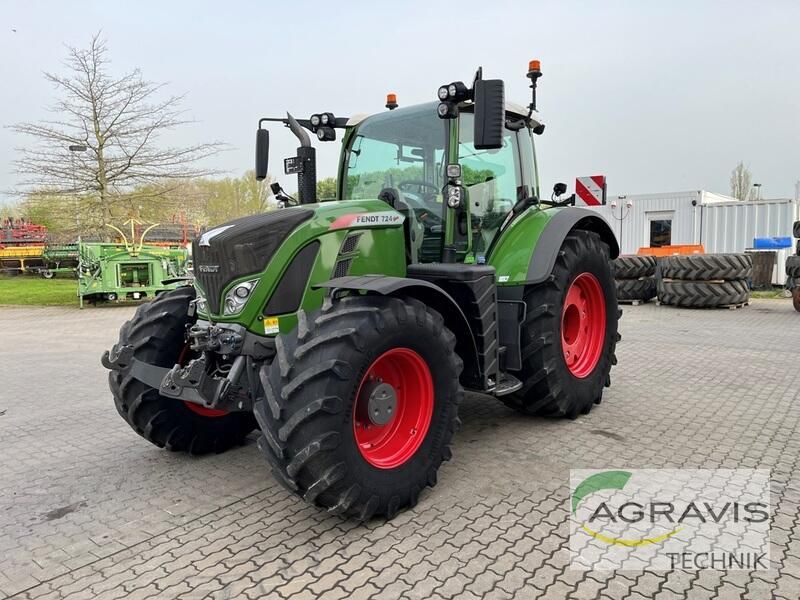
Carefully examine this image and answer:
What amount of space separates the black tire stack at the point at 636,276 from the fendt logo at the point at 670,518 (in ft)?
33.5

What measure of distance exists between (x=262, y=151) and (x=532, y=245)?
2.21 m

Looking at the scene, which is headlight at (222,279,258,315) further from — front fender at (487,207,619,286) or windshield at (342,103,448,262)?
front fender at (487,207,619,286)

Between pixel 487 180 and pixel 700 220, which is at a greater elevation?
pixel 700 220

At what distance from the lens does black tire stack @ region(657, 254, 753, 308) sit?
1188 centimetres

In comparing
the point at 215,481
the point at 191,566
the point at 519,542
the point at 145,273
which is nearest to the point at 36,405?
the point at 215,481

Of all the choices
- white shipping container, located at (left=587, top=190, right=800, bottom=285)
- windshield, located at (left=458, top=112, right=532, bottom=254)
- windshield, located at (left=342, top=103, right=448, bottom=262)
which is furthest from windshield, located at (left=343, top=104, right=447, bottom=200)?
white shipping container, located at (left=587, top=190, right=800, bottom=285)

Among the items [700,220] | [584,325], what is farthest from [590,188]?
[700,220]

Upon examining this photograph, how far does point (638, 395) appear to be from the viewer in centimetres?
545

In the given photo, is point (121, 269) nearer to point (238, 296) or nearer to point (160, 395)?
point (160, 395)

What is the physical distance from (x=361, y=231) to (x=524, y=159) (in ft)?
6.32

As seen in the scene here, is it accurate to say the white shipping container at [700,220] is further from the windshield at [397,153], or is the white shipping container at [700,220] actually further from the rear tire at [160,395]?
the rear tire at [160,395]

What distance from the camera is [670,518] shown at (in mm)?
3031

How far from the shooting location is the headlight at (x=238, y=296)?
3.27m

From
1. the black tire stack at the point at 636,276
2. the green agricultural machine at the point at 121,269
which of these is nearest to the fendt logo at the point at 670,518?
the black tire stack at the point at 636,276
